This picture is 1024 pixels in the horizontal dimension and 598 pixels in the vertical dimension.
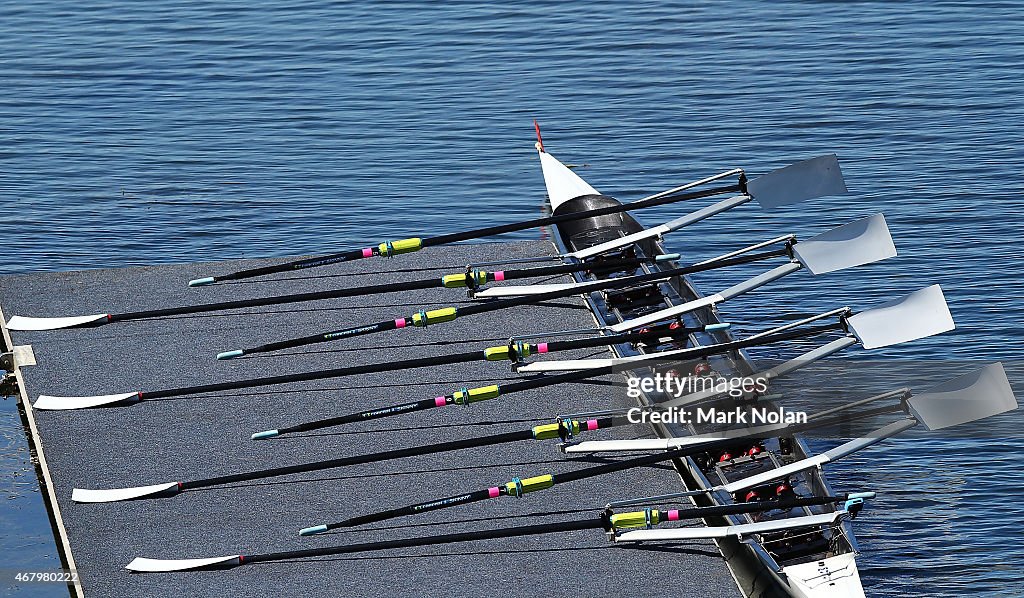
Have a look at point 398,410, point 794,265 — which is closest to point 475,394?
point 398,410

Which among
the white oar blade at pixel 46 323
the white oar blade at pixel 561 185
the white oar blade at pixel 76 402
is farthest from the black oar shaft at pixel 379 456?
the white oar blade at pixel 561 185

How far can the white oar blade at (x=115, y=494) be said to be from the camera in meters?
7.64

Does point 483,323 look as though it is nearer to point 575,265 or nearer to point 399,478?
point 575,265

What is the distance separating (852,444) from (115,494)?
393 cm

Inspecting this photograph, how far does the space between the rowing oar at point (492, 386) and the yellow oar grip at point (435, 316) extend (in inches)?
13.2

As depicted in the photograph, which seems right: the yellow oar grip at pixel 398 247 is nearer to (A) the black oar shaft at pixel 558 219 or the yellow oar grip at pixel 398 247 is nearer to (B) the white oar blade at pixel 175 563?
(A) the black oar shaft at pixel 558 219

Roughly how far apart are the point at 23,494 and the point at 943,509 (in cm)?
564

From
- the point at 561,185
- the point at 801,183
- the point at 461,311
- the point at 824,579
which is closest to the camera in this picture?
the point at 824,579

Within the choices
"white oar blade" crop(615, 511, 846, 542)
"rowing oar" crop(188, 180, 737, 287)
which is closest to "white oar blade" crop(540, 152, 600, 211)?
"rowing oar" crop(188, 180, 737, 287)

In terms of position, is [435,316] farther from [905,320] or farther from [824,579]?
[824,579]

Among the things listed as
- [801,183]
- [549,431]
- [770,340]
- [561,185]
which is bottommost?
[549,431]

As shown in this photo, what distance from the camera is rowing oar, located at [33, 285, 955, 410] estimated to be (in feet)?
25.5

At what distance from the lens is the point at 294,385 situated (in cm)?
916

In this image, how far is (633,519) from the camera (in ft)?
22.5
